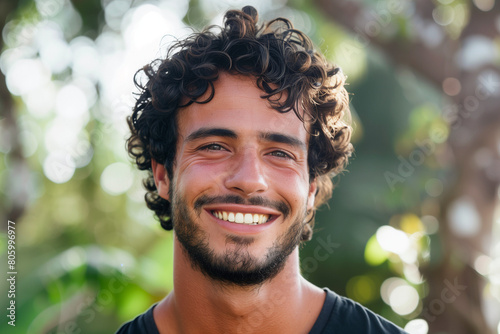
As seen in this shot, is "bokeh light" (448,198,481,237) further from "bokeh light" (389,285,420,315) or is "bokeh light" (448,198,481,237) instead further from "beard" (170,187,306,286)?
"beard" (170,187,306,286)

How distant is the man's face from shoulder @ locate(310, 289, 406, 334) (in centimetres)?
38

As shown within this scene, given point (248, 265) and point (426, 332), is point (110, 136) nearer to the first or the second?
point (426, 332)

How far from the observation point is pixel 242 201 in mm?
2512

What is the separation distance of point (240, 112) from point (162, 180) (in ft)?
2.72

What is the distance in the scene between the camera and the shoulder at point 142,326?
2.83 metres

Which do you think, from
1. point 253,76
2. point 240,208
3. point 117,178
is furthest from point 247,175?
point 117,178

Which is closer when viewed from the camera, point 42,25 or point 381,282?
point 381,282

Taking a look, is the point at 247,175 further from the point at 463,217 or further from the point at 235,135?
the point at 463,217

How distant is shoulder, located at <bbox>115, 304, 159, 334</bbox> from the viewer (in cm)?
283

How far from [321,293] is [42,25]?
24.6ft

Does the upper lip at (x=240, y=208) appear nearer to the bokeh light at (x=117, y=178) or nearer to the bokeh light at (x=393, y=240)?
the bokeh light at (x=393, y=240)

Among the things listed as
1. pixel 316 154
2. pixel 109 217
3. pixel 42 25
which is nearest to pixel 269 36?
pixel 316 154

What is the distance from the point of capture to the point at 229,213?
254 centimetres
